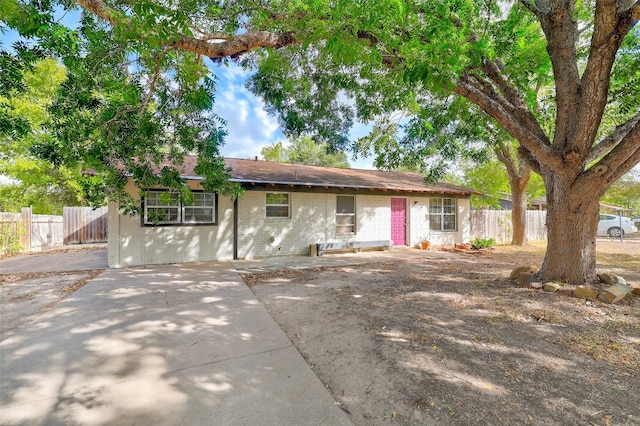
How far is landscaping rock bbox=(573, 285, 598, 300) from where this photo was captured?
15.0 ft

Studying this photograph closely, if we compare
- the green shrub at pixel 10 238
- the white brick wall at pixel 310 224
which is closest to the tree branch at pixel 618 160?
the white brick wall at pixel 310 224

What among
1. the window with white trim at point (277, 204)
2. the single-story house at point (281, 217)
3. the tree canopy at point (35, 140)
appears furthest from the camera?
the tree canopy at point (35, 140)

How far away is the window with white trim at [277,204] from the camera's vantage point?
980 cm

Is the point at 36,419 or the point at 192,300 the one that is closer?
the point at 36,419

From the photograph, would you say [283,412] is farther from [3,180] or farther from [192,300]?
[3,180]

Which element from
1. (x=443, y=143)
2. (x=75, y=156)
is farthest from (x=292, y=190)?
(x=75, y=156)

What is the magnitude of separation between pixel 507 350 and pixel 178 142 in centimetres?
654

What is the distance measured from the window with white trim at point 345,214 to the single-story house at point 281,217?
4 cm

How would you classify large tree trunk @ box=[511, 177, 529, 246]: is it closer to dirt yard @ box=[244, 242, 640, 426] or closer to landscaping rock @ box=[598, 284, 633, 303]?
dirt yard @ box=[244, 242, 640, 426]

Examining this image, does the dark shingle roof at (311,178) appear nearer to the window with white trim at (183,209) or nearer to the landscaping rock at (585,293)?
the window with white trim at (183,209)

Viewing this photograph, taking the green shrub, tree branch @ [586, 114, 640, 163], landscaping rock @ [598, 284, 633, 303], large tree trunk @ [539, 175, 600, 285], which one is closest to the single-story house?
large tree trunk @ [539, 175, 600, 285]

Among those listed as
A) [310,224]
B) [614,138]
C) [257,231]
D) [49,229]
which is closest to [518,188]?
[614,138]

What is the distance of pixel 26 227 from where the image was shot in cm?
1109

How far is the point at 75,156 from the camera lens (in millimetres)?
5117
